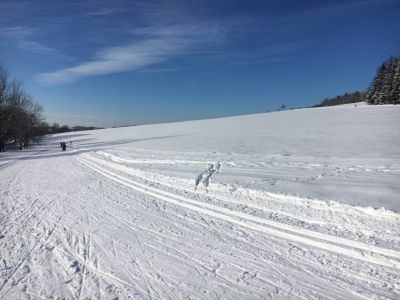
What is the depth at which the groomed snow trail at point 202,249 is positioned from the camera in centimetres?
438

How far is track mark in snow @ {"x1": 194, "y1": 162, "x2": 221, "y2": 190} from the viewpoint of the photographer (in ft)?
34.7

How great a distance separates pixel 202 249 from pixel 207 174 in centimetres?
612

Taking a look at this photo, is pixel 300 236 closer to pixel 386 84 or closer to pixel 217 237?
pixel 217 237

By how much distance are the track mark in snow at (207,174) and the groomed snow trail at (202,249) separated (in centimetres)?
117

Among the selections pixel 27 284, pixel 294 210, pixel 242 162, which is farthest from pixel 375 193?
pixel 27 284

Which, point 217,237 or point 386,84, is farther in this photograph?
point 386,84

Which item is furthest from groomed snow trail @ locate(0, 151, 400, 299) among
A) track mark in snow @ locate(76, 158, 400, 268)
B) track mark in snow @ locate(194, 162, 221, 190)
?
track mark in snow @ locate(194, 162, 221, 190)

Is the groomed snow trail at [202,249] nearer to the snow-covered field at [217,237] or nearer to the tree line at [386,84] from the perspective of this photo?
the snow-covered field at [217,237]

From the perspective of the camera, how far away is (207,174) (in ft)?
38.3

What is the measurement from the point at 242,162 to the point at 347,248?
822 centimetres

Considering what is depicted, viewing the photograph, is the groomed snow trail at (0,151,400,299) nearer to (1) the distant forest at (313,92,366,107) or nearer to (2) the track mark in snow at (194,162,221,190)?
(2) the track mark in snow at (194,162,221,190)

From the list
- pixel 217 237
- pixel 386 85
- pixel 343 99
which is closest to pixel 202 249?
pixel 217 237

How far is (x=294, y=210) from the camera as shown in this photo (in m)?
7.23

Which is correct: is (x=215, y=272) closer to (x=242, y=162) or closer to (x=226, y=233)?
(x=226, y=233)
